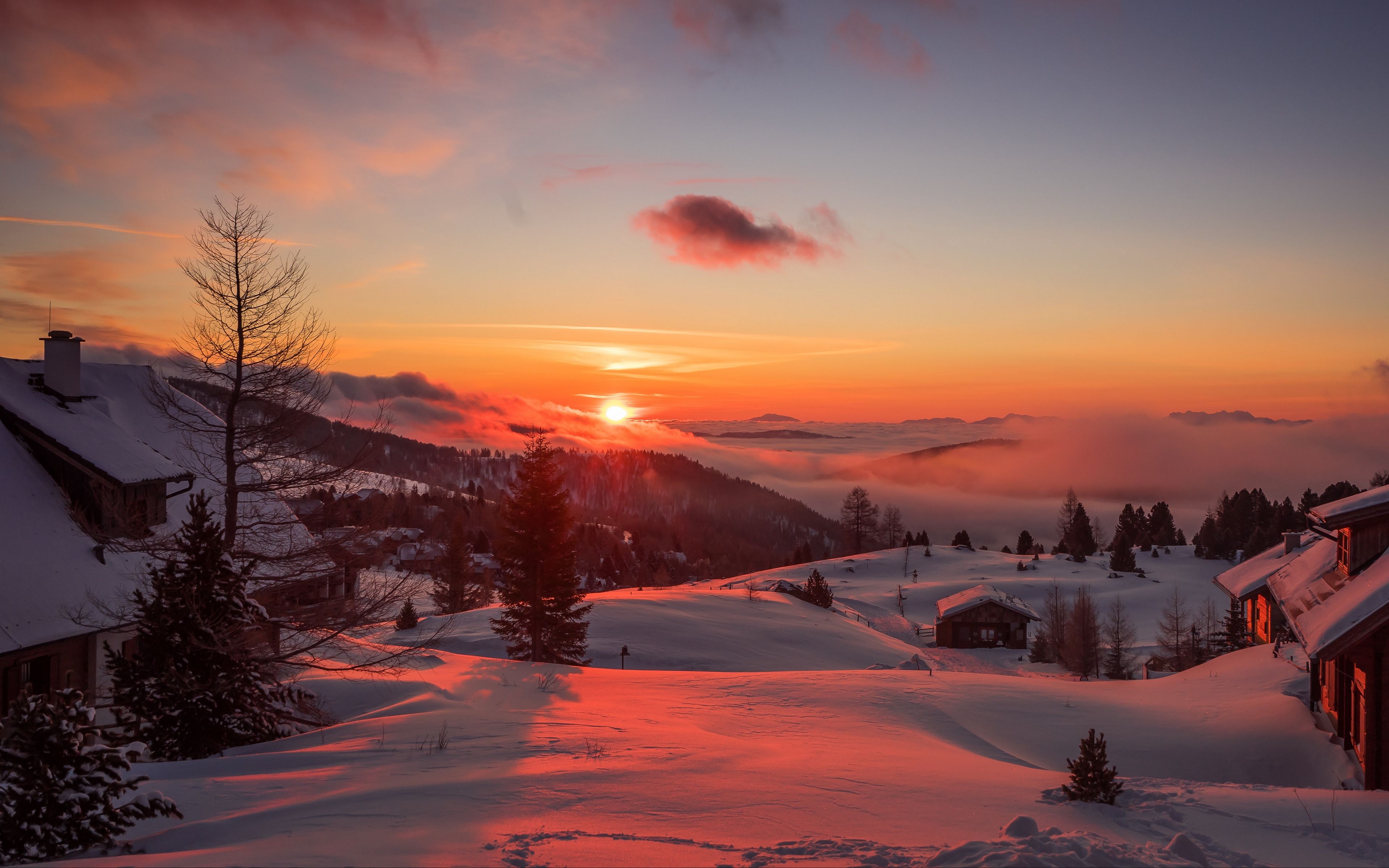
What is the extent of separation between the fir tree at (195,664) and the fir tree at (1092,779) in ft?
42.1

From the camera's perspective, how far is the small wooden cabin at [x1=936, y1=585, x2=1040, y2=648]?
222ft

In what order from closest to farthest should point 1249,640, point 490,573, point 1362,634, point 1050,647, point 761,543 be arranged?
point 1362,634, point 1249,640, point 1050,647, point 490,573, point 761,543

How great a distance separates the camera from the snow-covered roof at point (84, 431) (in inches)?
701

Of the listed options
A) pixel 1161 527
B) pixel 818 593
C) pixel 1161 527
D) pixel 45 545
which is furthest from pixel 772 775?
pixel 1161 527

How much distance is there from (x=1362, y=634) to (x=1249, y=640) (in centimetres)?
3277

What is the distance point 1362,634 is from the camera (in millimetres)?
13922

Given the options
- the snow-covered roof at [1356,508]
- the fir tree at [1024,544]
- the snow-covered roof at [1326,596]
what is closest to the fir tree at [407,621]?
→ the snow-covered roof at [1326,596]

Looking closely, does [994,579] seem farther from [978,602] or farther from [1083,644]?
[1083,644]

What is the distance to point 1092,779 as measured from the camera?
9273 mm

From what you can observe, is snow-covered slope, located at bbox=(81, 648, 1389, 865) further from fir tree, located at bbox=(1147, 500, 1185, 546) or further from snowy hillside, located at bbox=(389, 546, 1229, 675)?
fir tree, located at bbox=(1147, 500, 1185, 546)

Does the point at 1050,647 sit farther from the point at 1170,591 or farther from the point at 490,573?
the point at 490,573

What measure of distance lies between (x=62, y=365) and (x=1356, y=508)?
31.6 m

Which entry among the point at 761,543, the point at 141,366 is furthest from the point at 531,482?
the point at 761,543

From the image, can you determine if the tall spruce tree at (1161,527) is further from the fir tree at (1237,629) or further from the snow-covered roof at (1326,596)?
the snow-covered roof at (1326,596)
